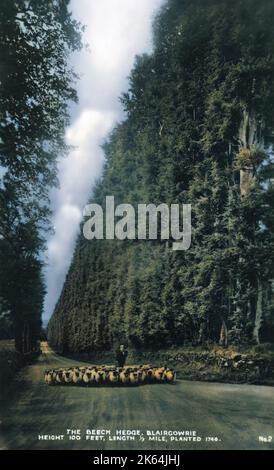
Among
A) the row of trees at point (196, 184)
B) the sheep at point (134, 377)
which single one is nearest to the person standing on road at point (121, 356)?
the row of trees at point (196, 184)

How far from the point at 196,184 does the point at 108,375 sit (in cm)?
645

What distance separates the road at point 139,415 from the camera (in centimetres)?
995

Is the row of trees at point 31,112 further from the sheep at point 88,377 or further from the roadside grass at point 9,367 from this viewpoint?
the sheep at point 88,377

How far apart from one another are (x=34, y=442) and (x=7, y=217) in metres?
6.81

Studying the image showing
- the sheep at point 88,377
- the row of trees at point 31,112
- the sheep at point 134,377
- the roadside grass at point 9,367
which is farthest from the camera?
the row of trees at point 31,112

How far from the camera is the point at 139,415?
10.4 m

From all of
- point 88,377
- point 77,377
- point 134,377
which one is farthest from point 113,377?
point 77,377

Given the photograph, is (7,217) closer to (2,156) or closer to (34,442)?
(2,156)

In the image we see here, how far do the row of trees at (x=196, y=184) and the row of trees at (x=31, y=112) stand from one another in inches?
67.0

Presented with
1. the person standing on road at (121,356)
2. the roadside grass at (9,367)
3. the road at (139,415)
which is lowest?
the road at (139,415)

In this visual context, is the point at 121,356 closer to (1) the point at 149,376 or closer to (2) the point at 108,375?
(2) the point at 108,375

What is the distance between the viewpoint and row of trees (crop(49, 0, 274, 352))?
1306cm

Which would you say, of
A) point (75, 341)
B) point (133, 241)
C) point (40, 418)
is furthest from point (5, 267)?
point (40, 418)

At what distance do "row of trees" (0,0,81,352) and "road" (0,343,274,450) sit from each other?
4.40 m
